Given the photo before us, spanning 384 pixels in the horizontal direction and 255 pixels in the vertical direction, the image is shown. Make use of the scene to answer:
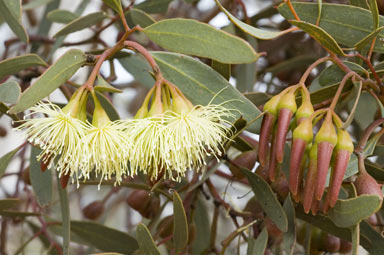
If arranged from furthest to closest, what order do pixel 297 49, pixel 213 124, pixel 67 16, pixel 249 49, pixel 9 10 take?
pixel 297 49, pixel 67 16, pixel 9 10, pixel 213 124, pixel 249 49

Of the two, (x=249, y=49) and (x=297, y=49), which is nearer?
(x=249, y=49)

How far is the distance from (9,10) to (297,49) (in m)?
1.04

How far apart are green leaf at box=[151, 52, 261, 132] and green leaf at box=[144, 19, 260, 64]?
1.9 inches

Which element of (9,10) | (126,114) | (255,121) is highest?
(9,10)

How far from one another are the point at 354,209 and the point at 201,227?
2.38 ft

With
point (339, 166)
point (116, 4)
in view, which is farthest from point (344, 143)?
point (116, 4)

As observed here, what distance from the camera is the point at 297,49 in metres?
1.86

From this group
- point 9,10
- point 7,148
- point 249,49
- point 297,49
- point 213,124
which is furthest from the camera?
point 7,148

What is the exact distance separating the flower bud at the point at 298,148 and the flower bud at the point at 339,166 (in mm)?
42

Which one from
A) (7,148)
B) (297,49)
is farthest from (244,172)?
(7,148)

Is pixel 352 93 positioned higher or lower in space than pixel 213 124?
lower

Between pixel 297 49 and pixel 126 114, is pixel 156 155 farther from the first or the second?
pixel 126 114

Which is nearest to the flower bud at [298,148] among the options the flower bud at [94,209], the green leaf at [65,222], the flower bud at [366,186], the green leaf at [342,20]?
the flower bud at [366,186]

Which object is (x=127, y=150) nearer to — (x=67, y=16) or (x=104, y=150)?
(x=104, y=150)
